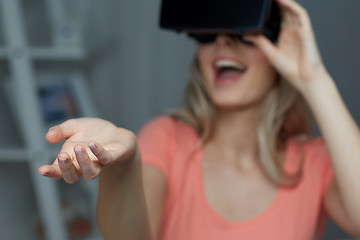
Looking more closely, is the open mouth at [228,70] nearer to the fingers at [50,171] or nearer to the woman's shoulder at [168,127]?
the woman's shoulder at [168,127]

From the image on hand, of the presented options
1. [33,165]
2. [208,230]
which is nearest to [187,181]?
[208,230]

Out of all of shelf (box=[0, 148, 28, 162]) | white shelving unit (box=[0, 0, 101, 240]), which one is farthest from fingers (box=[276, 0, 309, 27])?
shelf (box=[0, 148, 28, 162])

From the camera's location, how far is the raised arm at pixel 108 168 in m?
0.50

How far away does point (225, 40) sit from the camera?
1.07 metres

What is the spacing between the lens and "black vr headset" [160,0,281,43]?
0.93 metres

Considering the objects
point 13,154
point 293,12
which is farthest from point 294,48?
point 13,154

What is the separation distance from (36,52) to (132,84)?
46 cm

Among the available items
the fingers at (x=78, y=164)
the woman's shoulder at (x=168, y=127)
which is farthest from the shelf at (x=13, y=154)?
the fingers at (x=78, y=164)

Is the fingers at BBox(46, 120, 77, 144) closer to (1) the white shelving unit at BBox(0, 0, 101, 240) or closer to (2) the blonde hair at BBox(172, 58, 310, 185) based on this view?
(2) the blonde hair at BBox(172, 58, 310, 185)

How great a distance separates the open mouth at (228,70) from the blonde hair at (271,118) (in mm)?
113

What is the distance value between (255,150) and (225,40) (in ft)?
1.08

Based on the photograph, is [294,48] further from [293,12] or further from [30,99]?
[30,99]

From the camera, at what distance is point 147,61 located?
1.84 m

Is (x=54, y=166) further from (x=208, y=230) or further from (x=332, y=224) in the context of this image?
(x=332, y=224)
